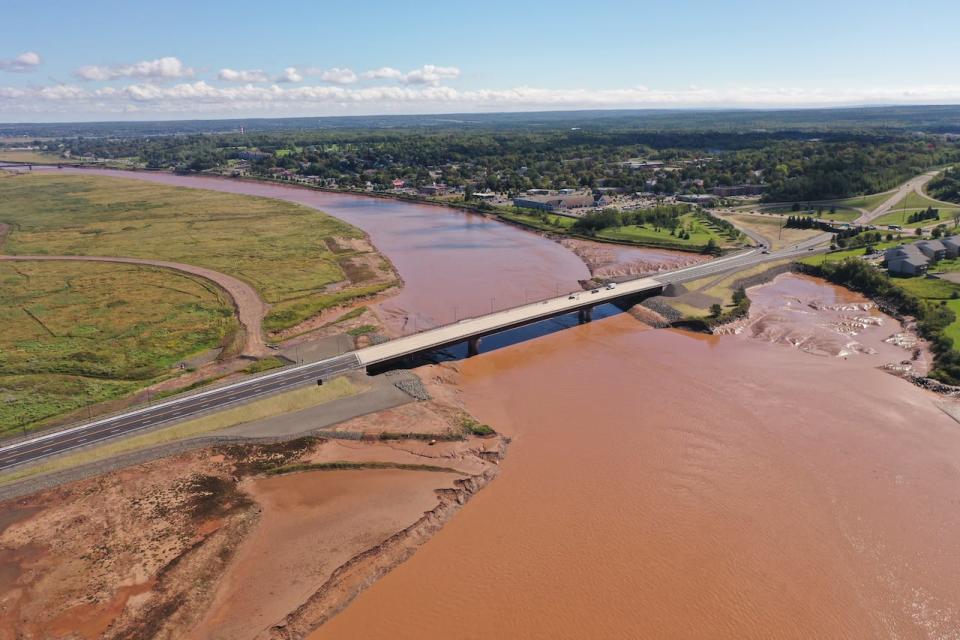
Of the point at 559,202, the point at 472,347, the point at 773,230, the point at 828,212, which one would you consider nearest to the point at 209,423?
the point at 472,347

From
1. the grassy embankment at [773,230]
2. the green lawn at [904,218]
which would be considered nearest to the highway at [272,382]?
the grassy embankment at [773,230]

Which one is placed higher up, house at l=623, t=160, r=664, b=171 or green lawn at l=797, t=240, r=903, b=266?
house at l=623, t=160, r=664, b=171

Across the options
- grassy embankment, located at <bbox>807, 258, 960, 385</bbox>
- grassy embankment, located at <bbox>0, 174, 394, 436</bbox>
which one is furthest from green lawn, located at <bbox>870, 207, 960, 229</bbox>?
grassy embankment, located at <bbox>0, 174, 394, 436</bbox>

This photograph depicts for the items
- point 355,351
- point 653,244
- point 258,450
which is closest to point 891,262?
point 653,244

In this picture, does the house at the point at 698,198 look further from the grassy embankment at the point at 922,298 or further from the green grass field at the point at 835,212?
the grassy embankment at the point at 922,298

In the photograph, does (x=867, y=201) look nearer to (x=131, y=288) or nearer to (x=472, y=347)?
(x=472, y=347)

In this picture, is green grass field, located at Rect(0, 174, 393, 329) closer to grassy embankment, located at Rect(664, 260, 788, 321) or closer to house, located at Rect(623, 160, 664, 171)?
grassy embankment, located at Rect(664, 260, 788, 321)
